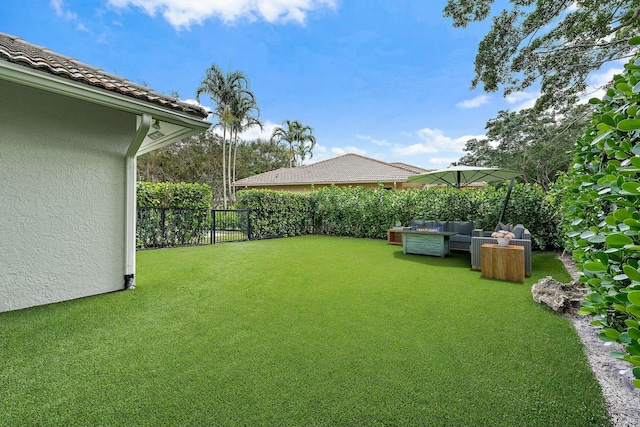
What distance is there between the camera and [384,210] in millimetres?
11680

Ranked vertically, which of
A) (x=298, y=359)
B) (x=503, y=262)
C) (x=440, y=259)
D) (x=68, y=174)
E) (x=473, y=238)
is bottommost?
(x=298, y=359)

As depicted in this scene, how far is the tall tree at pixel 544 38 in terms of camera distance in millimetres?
7492

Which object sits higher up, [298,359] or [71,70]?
[71,70]

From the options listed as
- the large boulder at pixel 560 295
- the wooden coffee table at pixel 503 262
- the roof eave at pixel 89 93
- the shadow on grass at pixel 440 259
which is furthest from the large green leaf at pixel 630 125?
the shadow on grass at pixel 440 259

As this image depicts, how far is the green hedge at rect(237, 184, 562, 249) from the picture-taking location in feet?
27.7

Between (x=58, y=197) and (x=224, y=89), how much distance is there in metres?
21.0

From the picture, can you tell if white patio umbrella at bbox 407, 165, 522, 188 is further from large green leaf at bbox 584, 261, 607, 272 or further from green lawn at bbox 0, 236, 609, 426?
large green leaf at bbox 584, 261, 607, 272

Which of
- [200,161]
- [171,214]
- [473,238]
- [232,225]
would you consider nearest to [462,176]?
[473,238]

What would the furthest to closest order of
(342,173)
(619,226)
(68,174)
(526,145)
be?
(526,145), (342,173), (68,174), (619,226)

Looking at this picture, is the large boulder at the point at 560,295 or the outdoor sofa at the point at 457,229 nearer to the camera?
the large boulder at the point at 560,295

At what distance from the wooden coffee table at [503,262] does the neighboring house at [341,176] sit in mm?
11962

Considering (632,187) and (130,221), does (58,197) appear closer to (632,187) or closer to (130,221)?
(130,221)

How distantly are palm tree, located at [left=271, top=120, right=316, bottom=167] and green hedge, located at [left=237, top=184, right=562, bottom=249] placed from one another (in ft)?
68.3

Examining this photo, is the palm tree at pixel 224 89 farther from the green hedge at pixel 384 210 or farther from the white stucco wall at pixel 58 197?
the white stucco wall at pixel 58 197
